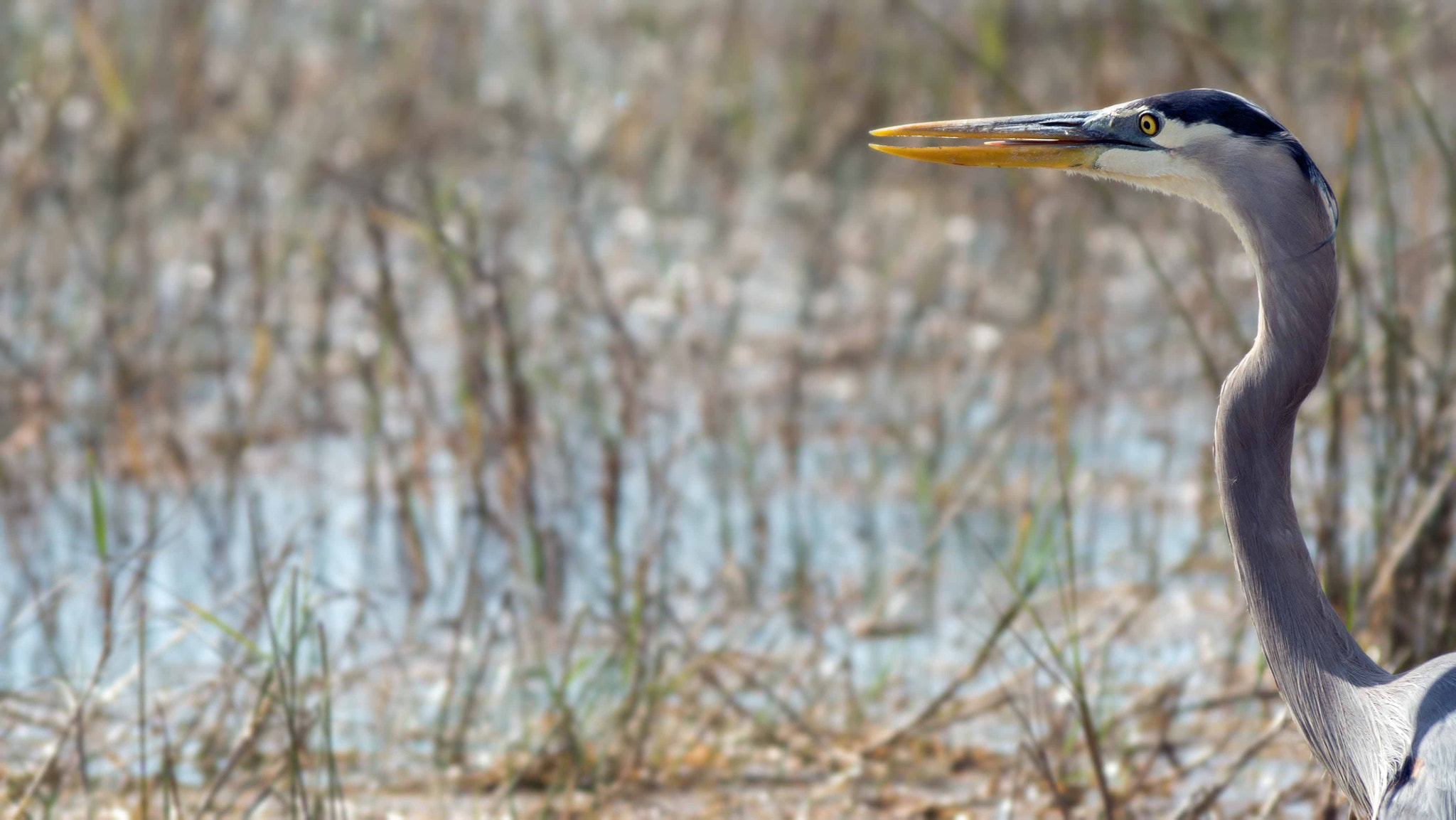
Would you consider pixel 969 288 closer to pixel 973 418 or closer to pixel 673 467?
pixel 973 418

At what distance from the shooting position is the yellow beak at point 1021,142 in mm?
2516

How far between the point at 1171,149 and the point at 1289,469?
18.8 inches

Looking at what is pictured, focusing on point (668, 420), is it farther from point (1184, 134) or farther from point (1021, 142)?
point (1184, 134)

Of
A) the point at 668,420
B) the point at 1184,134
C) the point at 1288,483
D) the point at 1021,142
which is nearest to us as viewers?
the point at 1288,483

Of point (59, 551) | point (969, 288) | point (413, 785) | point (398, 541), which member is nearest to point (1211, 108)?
point (413, 785)

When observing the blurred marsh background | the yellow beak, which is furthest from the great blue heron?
the blurred marsh background

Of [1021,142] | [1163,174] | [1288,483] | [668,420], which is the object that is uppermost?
[668,420]

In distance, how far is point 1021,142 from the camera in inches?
102

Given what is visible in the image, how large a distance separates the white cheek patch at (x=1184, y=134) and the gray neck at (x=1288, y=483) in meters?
0.11

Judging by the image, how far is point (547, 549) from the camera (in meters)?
4.25

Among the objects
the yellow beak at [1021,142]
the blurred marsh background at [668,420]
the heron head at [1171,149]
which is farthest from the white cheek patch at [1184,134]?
the blurred marsh background at [668,420]

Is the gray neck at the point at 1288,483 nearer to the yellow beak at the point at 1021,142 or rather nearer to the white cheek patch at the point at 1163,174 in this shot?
the white cheek patch at the point at 1163,174

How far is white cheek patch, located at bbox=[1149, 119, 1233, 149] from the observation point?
90.4 inches

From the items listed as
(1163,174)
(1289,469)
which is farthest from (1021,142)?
(1289,469)
